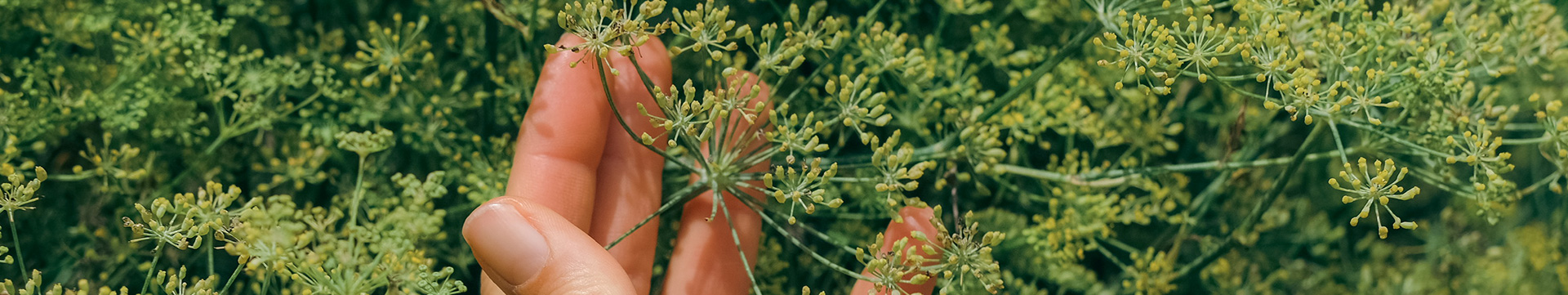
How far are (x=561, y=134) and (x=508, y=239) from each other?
25 centimetres

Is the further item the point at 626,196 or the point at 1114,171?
the point at 1114,171

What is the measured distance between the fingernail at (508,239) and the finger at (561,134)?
7.0 inches

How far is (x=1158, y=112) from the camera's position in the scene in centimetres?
194

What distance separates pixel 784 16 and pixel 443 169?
0.73 m

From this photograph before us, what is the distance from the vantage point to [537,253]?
1.24m

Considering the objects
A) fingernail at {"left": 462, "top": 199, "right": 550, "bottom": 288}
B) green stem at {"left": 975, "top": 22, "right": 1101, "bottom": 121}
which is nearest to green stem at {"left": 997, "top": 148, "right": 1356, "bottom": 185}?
green stem at {"left": 975, "top": 22, "right": 1101, "bottom": 121}

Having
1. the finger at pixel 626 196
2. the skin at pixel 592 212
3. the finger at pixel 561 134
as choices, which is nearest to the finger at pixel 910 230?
the skin at pixel 592 212

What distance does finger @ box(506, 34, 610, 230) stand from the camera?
143 cm

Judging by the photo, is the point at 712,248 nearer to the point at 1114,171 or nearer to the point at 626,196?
the point at 626,196

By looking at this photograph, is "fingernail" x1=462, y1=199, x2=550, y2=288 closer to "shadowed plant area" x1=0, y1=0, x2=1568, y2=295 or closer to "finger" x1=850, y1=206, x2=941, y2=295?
"shadowed plant area" x1=0, y1=0, x2=1568, y2=295

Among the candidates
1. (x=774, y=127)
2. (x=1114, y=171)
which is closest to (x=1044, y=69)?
(x=1114, y=171)

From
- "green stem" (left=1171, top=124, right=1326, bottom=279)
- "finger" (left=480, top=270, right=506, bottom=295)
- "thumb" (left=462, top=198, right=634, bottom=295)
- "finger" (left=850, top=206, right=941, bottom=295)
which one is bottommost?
"finger" (left=480, top=270, right=506, bottom=295)

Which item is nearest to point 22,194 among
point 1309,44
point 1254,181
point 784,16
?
point 784,16

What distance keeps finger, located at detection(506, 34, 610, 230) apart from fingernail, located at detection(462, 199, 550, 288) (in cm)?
18
